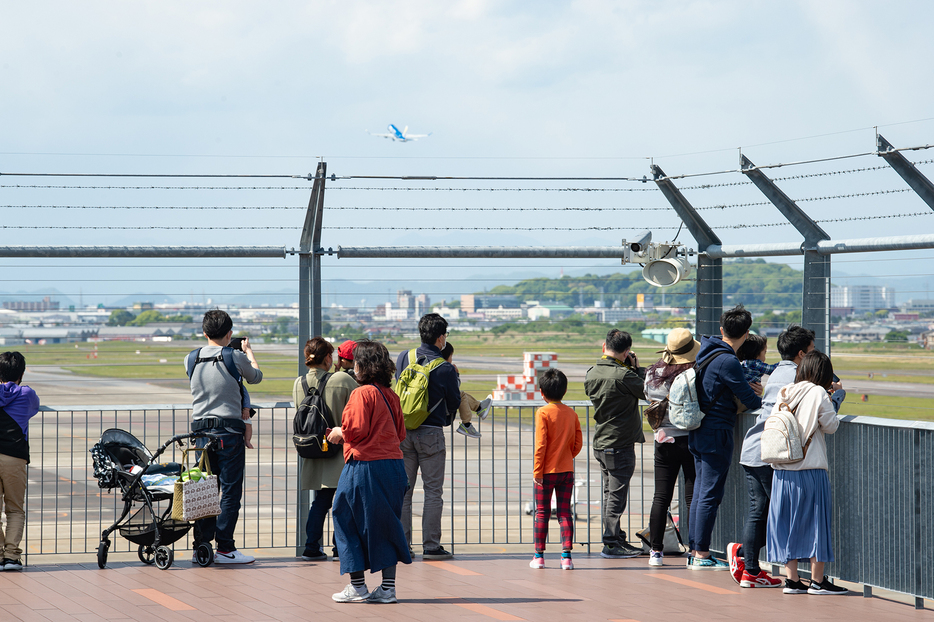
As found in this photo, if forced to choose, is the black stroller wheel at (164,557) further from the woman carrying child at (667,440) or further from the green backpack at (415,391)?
the woman carrying child at (667,440)

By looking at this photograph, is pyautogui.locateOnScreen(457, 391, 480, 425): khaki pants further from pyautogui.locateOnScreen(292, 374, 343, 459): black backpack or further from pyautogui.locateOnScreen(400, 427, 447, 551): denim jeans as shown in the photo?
pyautogui.locateOnScreen(292, 374, 343, 459): black backpack

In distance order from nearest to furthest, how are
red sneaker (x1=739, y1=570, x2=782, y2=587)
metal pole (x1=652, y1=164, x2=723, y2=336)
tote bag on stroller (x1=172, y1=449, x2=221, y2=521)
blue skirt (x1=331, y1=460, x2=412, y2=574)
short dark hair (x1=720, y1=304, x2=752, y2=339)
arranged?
A: blue skirt (x1=331, y1=460, x2=412, y2=574) → red sneaker (x1=739, y1=570, x2=782, y2=587) → tote bag on stroller (x1=172, y1=449, x2=221, y2=521) → short dark hair (x1=720, y1=304, x2=752, y2=339) → metal pole (x1=652, y1=164, x2=723, y2=336)

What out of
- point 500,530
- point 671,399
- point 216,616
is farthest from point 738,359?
point 500,530

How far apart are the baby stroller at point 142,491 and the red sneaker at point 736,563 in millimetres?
3599

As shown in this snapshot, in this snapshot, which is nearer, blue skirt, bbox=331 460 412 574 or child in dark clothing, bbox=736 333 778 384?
blue skirt, bbox=331 460 412 574

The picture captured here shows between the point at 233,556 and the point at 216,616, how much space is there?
148 centimetres

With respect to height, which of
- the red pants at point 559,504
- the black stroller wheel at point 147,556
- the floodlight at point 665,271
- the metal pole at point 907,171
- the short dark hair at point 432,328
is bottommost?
the black stroller wheel at point 147,556

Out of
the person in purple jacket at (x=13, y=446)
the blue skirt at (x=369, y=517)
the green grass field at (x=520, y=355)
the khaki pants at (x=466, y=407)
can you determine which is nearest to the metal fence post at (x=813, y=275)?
the khaki pants at (x=466, y=407)

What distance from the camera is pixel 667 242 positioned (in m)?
7.40

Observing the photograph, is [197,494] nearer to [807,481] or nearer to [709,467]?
[709,467]

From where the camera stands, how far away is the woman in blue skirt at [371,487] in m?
5.23

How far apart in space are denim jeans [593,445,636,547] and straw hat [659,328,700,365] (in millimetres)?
730

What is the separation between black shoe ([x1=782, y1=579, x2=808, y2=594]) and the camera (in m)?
5.60

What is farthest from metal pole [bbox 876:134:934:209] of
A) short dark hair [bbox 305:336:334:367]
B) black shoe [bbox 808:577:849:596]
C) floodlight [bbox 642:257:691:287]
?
short dark hair [bbox 305:336:334:367]
